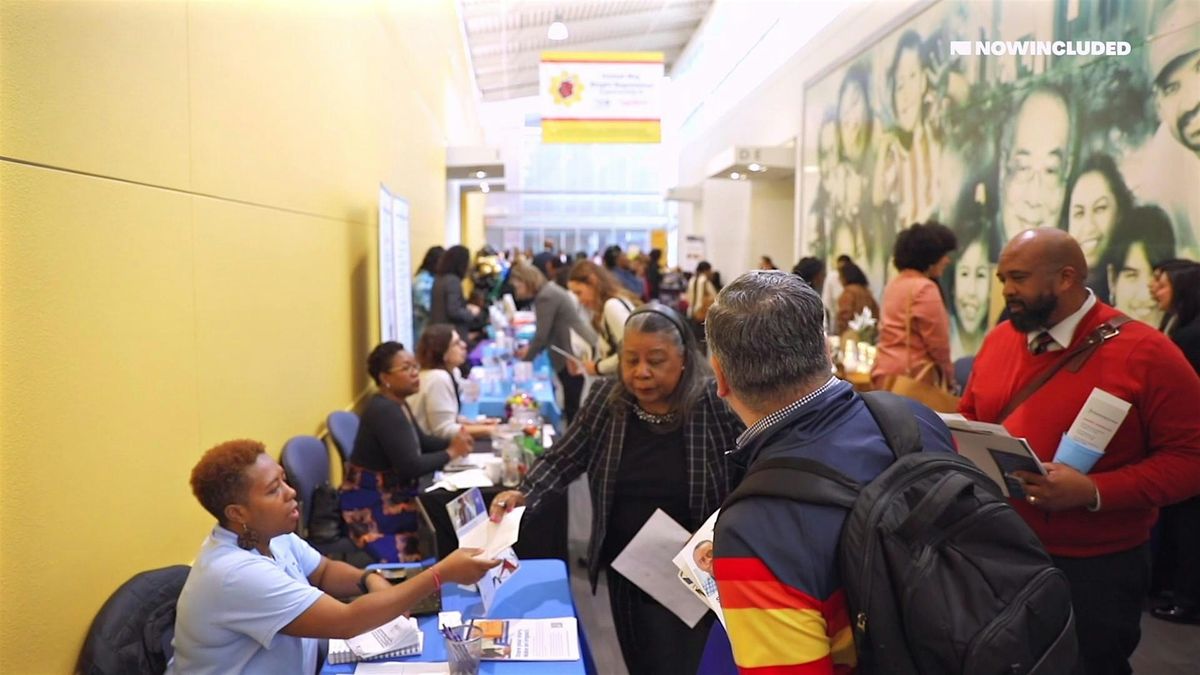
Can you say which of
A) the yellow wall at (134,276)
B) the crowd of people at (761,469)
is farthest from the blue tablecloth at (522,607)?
the yellow wall at (134,276)

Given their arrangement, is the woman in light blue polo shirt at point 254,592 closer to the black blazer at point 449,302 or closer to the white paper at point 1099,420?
the white paper at point 1099,420

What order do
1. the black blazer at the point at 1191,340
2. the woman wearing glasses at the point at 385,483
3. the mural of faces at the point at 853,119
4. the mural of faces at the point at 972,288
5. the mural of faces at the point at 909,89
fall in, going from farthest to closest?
the mural of faces at the point at 853,119 → the mural of faces at the point at 909,89 → the mural of faces at the point at 972,288 → the black blazer at the point at 1191,340 → the woman wearing glasses at the point at 385,483

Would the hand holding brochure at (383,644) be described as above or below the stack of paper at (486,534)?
below

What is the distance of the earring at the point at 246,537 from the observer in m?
1.97

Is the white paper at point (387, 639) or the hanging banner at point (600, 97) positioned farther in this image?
the hanging banner at point (600, 97)

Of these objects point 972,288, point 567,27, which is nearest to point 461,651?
point 972,288

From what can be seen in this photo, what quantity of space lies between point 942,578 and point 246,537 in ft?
5.07

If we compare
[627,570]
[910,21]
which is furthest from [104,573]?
[910,21]

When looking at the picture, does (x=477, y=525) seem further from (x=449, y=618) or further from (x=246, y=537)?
(x=246, y=537)

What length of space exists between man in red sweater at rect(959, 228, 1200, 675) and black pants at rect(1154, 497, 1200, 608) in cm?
223

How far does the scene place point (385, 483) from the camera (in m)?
3.61

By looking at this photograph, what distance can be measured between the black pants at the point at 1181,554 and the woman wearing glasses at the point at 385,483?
139 inches

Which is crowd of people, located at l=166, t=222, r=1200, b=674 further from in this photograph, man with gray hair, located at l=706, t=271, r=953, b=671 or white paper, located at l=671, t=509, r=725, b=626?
white paper, located at l=671, t=509, r=725, b=626

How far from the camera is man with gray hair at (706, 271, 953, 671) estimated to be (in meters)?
1.18
